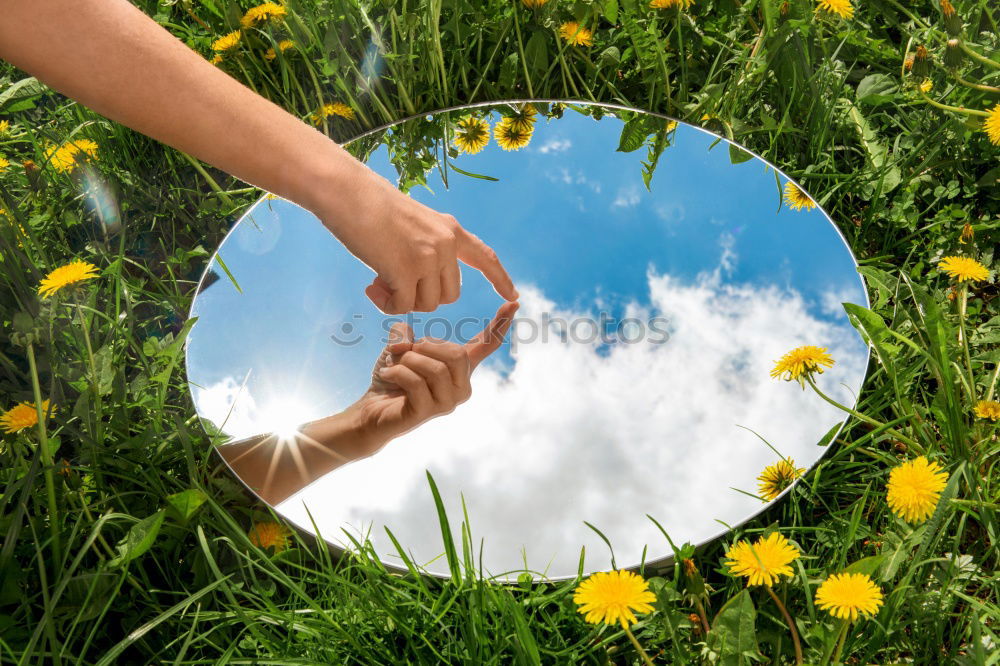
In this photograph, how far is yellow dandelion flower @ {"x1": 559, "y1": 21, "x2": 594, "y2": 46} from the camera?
188 centimetres

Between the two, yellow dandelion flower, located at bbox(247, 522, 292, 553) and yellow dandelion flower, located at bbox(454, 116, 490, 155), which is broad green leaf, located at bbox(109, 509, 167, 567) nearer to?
yellow dandelion flower, located at bbox(247, 522, 292, 553)

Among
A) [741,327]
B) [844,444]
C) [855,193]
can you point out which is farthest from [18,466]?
[855,193]

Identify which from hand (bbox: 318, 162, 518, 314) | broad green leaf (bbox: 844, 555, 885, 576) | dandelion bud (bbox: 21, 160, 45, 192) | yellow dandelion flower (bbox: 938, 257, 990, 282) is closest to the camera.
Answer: broad green leaf (bbox: 844, 555, 885, 576)

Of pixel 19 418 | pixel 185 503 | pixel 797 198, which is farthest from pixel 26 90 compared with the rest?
pixel 797 198

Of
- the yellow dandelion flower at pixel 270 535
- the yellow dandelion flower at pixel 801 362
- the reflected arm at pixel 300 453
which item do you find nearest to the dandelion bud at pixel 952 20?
the yellow dandelion flower at pixel 801 362

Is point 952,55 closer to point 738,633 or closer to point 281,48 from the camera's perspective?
point 738,633

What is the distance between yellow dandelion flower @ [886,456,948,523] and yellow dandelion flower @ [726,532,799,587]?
163 mm

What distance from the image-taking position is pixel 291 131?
1135 millimetres

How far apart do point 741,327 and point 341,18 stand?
1182 millimetres

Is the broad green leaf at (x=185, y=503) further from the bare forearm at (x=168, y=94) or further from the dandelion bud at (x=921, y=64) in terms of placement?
the dandelion bud at (x=921, y=64)

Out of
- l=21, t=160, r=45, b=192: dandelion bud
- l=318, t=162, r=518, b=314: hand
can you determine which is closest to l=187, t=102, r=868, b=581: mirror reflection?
l=318, t=162, r=518, b=314: hand

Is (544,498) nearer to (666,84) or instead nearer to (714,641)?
(714,641)

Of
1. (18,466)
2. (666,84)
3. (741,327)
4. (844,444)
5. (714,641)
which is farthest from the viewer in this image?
(666,84)

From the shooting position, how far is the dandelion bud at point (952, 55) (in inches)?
57.6
